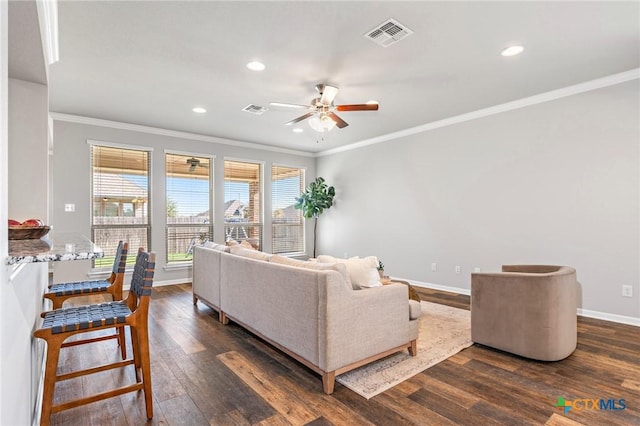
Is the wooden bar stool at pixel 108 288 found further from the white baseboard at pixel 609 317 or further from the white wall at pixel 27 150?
the white baseboard at pixel 609 317

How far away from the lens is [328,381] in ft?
7.39

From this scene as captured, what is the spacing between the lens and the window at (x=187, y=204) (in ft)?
19.6

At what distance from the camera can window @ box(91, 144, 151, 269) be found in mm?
5332

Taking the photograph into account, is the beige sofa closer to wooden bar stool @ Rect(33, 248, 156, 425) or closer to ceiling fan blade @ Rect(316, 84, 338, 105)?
wooden bar stool @ Rect(33, 248, 156, 425)

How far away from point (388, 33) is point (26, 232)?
279 centimetres

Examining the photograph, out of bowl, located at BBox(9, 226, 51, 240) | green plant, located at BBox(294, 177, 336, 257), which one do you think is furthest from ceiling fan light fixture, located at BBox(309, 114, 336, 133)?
green plant, located at BBox(294, 177, 336, 257)

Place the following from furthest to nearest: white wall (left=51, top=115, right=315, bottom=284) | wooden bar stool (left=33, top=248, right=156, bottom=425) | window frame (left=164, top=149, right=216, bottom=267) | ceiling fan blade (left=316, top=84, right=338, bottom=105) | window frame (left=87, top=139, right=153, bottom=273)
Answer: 1. window frame (left=164, top=149, right=216, bottom=267)
2. window frame (left=87, top=139, right=153, bottom=273)
3. white wall (left=51, top=115, right=315, bottom=284)
4. ceiling fan blade (left=316, top=84, right=338, bottom=105)
5. wooden bar stool (left=33, top=248, right=156, bottom=425)

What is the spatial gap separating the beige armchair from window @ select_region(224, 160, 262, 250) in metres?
4.40

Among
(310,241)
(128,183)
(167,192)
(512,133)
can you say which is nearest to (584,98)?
(512,133)

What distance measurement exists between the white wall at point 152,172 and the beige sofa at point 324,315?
3286 millimetres

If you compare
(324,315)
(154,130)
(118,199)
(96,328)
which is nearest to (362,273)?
(324,315)

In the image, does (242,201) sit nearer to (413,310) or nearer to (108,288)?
(108,288)

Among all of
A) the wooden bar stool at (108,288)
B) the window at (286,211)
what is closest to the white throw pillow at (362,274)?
the wooden bar stool at (108,288)

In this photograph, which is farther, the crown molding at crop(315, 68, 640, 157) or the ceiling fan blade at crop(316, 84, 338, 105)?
the crown molding at crop(315, 68, 640, 157)
